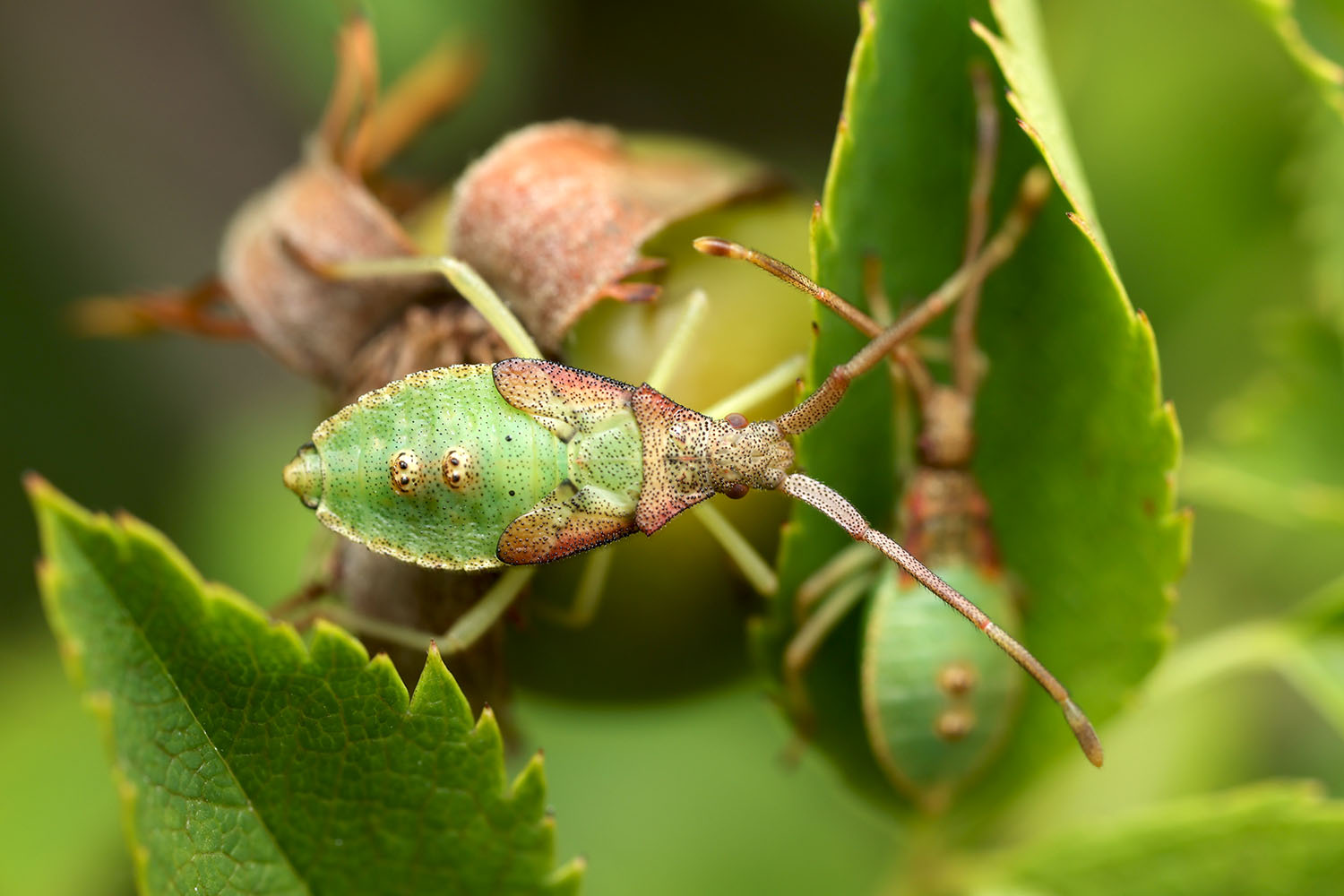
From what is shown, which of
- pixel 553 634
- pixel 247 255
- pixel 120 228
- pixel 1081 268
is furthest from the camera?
pixel 120 228

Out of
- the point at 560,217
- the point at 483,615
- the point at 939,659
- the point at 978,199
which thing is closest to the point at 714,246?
the point at 560,217

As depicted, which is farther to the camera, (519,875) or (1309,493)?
(1309,493)

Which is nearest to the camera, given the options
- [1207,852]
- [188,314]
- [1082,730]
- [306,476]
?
[1082,730]

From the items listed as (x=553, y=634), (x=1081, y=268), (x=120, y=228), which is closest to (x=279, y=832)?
(x=553, y=634)

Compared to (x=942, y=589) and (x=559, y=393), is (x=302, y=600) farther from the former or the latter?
(x=942, y=589)

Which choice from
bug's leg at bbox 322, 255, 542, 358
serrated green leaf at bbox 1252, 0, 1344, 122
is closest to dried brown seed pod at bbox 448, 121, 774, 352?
bug's leg at bbox 322, 255, 542, 358

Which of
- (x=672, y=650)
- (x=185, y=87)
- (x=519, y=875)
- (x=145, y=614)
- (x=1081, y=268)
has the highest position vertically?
(x=185, y=87)

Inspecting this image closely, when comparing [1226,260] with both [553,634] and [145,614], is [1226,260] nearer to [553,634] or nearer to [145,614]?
[553,634]

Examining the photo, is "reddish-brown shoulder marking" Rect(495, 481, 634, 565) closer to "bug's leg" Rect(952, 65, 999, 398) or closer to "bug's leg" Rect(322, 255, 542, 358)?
"bug's leg" Rect(322, 255, 542, 358)
